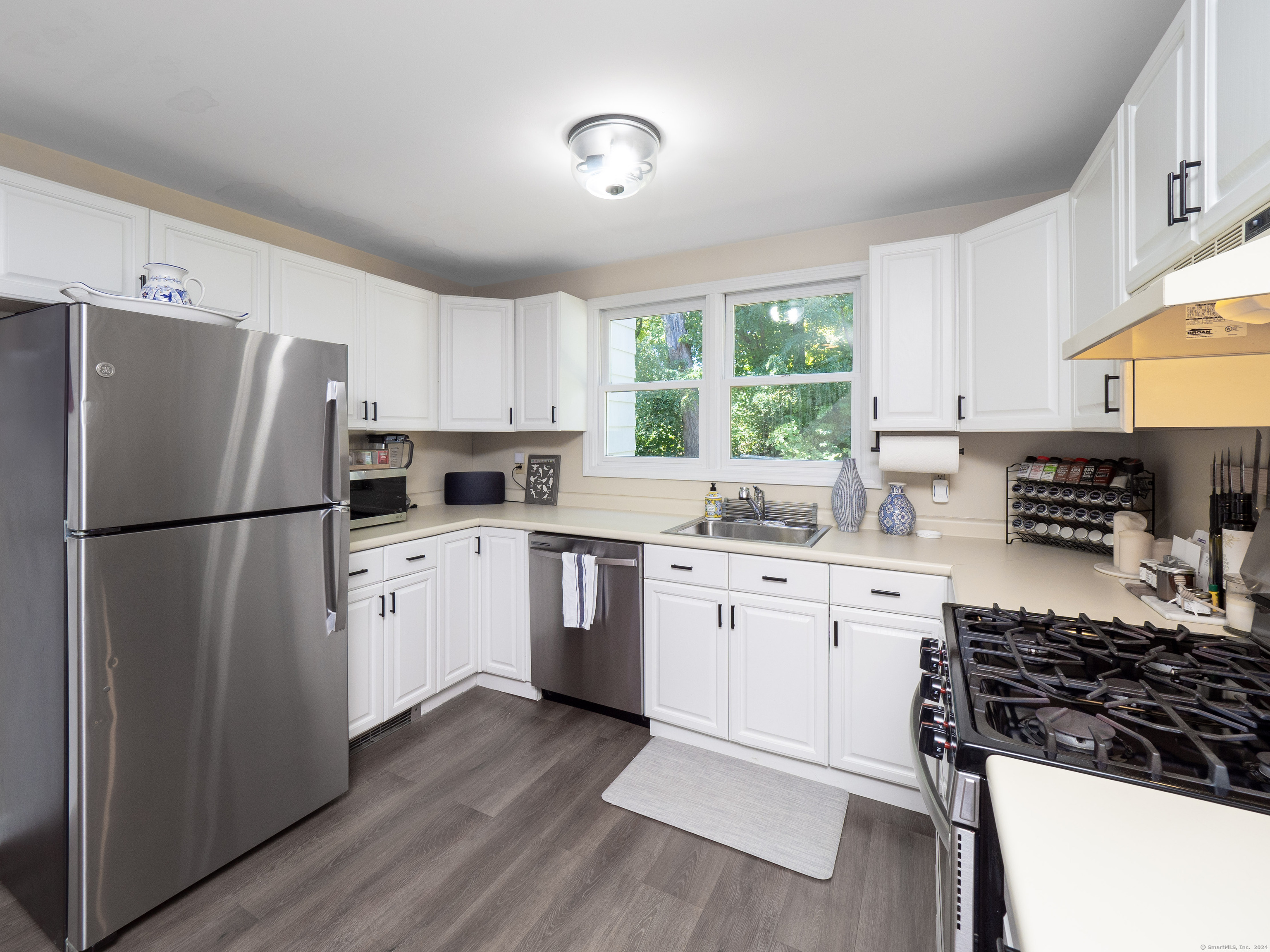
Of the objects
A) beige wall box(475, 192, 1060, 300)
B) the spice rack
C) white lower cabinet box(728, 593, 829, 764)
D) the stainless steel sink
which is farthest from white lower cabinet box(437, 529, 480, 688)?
the spice rack

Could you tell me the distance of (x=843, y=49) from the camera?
151 centimetres

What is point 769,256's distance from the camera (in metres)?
2.88

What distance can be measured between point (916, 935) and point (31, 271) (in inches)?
128

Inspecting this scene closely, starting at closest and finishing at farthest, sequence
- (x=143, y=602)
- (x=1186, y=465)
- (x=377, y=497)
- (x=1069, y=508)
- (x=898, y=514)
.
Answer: (x=143, y=602)
(x=1186, y=465)
(x=1069, y=508)
(x=898, y=514)
(x=377, y=497)

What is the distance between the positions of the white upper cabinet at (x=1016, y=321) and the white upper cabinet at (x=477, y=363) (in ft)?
7.64

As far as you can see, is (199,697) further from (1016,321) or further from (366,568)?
(1016,321)

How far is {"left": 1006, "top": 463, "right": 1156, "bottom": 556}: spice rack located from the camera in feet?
6.44

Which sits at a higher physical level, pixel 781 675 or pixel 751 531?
pixel 751 531

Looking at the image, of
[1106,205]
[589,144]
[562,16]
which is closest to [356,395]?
[589,144]

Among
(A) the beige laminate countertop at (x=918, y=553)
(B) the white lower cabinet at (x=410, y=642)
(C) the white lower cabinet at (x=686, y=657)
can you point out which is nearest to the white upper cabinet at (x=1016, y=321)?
(A) the beige laminate countertop at (x=918, y=553)

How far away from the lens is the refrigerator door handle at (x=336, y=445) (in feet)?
6.40

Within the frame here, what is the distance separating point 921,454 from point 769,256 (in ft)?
4.18

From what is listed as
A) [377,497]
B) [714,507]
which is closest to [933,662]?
[714,507]

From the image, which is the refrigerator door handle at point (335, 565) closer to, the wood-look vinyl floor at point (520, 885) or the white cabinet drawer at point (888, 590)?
the wood-look vinyl floor at point (520, 885)
